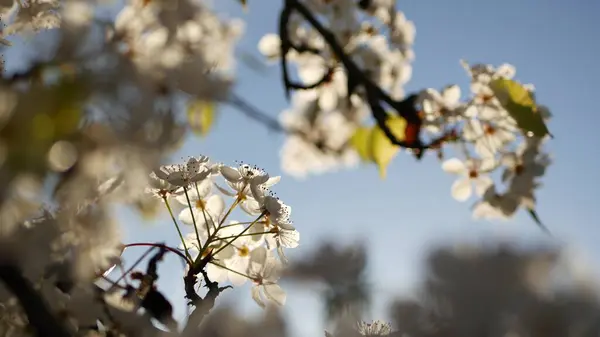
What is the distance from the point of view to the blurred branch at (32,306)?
0.55m

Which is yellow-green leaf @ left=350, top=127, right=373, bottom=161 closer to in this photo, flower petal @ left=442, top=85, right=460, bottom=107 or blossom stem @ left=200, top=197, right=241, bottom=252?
flower petal @ left=442, top=85, right=460, bottom=107

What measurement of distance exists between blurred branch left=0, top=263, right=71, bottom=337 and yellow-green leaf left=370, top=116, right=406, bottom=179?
0.43m

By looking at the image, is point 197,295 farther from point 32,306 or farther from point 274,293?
point 32,306

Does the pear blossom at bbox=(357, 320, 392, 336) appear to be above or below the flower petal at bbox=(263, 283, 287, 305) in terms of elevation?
below

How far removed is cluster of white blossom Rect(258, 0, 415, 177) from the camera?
2.47 ft

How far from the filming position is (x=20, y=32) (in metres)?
0.86

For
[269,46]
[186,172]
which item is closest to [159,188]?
[186,172]

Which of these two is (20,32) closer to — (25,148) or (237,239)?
(237,239)

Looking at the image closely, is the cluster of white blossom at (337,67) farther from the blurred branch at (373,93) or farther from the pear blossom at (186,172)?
the pear blossom at (186,172)

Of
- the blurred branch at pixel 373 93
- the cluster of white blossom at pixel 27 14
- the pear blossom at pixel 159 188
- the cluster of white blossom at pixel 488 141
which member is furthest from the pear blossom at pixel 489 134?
the cluster of white blossom at pixel 27 14

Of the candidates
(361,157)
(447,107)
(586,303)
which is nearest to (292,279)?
(586,303)

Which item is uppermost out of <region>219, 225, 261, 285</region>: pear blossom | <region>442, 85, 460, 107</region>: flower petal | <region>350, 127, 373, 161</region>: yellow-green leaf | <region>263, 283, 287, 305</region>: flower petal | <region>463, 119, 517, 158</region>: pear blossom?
<region>442, 85, 460, 107</region>: flower petal

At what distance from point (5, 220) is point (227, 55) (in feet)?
0.70

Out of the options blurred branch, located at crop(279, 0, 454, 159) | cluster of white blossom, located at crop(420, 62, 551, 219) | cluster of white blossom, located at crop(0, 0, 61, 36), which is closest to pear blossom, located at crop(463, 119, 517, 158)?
cluster of white blossom, located at crop(420, 62, 551, 219)
